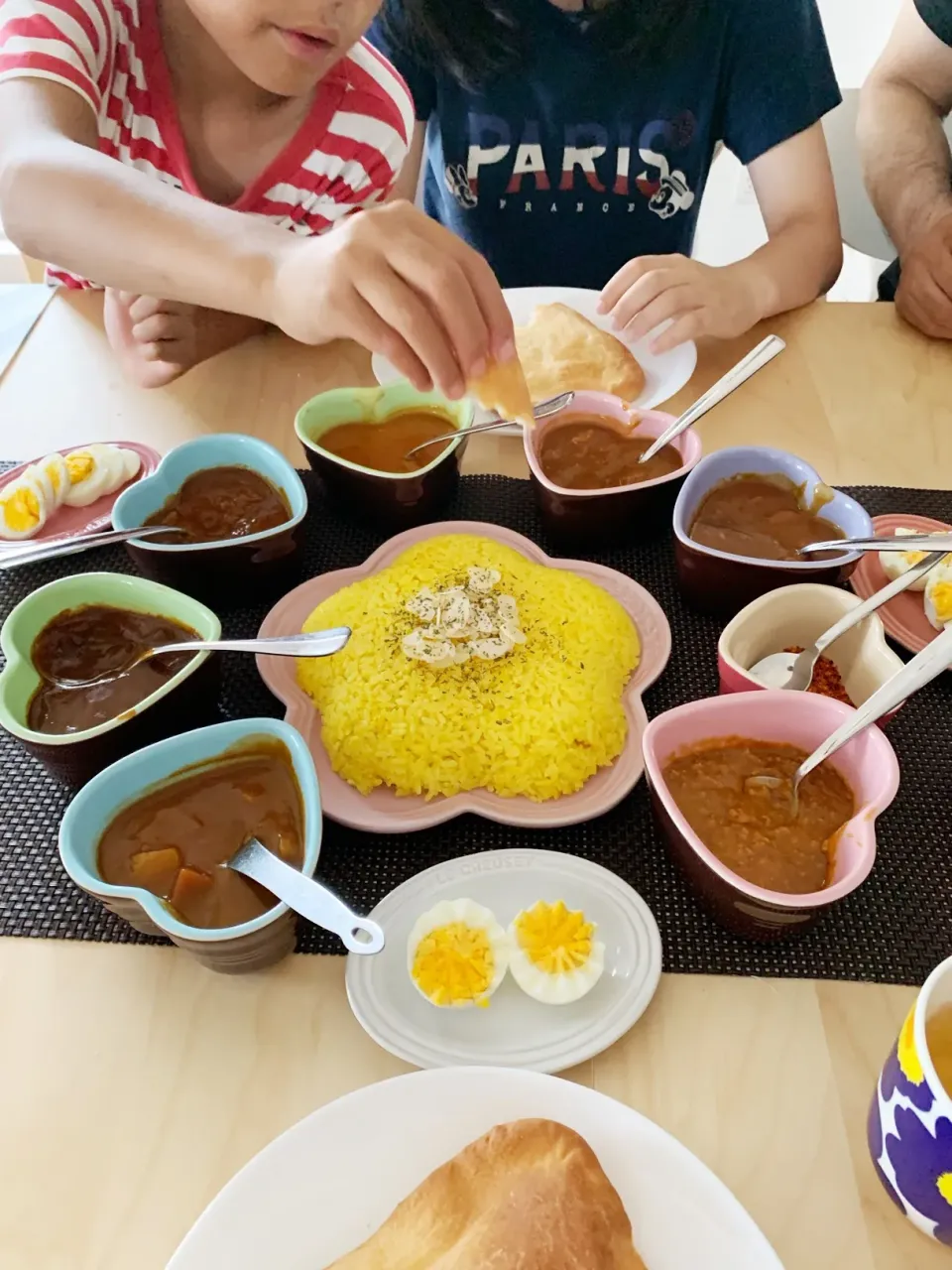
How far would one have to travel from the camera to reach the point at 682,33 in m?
1.55

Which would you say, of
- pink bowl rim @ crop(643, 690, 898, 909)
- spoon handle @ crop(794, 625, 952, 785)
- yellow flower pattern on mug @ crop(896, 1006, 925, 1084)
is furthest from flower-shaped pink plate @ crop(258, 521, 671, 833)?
yellow flower pattern on mug @ crop(896, 1006, 925, 1084)

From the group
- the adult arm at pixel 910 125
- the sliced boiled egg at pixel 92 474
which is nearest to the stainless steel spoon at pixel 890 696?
the sliced boiled egg at pixel 92 474

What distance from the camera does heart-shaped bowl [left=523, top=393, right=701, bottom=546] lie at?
112 centimetres

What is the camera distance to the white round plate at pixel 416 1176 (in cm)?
59

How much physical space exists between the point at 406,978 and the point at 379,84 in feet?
5.10

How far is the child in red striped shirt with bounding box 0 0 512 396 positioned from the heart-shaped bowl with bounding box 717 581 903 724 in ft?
1.44

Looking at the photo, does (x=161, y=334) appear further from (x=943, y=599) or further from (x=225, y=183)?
(x=943, y=599)

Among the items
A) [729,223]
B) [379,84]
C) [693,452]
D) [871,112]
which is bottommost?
[729,223]

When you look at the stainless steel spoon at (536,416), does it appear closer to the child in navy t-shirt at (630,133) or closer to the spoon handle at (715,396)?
the spoon handle at (715,396)

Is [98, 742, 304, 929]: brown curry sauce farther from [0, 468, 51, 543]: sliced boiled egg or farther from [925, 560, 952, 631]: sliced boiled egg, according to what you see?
[925, 560, 952, 631]: sliced boiled egg

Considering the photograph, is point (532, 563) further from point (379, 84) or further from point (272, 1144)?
point (379, 84)

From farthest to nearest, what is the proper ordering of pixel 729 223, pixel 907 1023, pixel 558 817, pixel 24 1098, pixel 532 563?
1. pixel 729 223
2. pixel 532 563
3. pixel 558 817
4. pixel 24 1098
5. pixel 907 1023

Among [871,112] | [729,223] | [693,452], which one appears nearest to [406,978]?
[693,452]

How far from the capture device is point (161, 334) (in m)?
1.44
